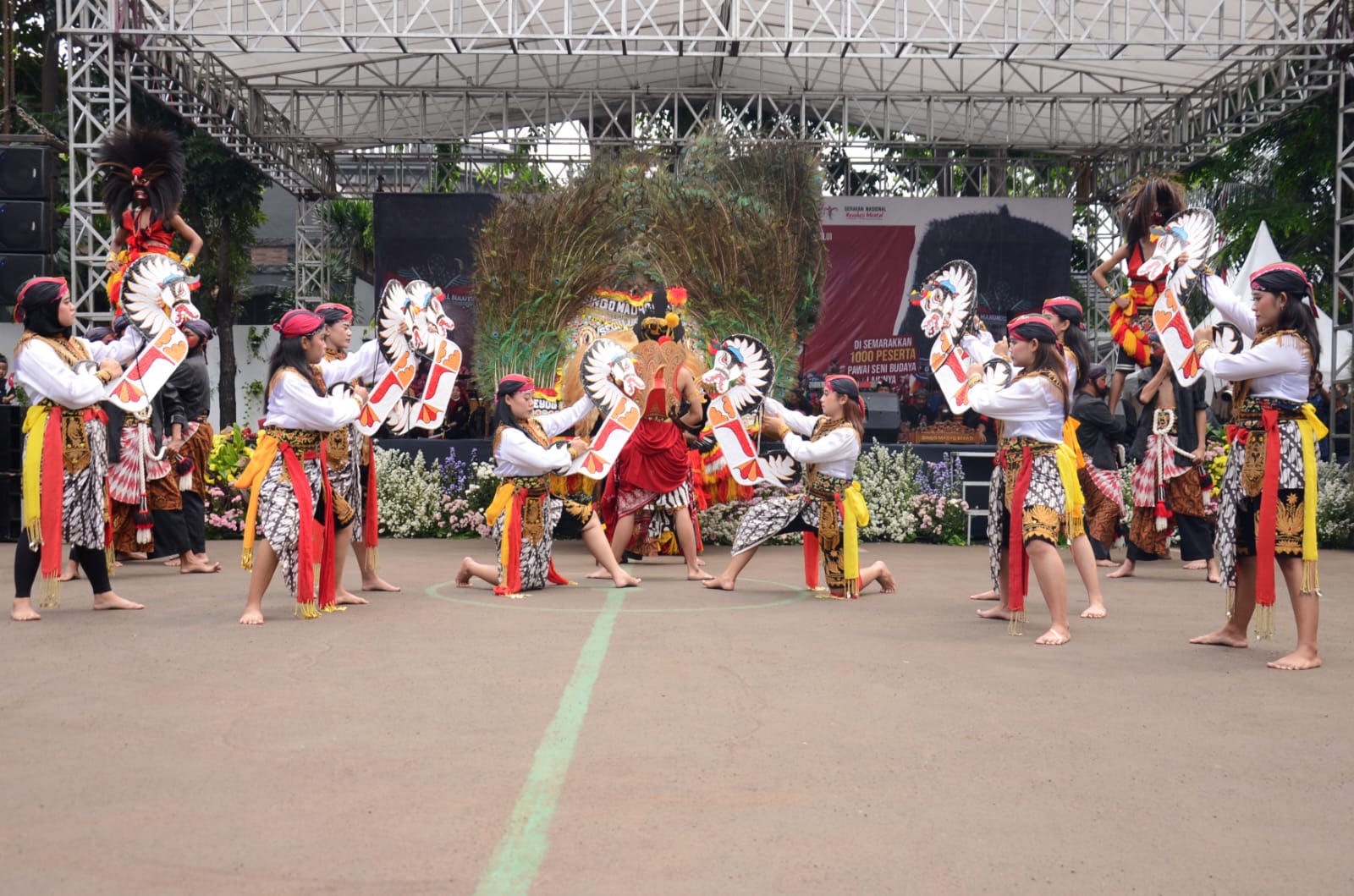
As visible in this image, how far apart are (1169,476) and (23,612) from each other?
7.28 meters

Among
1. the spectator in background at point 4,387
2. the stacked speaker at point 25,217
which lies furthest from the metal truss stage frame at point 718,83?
the stacked speaker at point 25,217

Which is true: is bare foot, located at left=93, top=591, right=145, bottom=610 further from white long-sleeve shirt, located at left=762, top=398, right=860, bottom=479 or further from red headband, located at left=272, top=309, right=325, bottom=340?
white long-sleeve shirt, located at left=762, top=398, right=860, bottom=479

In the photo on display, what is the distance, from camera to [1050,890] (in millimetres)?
2990

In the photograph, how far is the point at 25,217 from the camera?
11.0m

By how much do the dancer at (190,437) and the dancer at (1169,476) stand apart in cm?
629

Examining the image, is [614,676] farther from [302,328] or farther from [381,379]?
[381,379]

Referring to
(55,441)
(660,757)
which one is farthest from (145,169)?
(660,757)

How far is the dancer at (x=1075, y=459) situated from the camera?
21.4 feet

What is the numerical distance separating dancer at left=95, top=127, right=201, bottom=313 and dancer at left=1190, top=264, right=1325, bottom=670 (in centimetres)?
663

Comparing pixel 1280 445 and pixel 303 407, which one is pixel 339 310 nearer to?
pixel 303 407

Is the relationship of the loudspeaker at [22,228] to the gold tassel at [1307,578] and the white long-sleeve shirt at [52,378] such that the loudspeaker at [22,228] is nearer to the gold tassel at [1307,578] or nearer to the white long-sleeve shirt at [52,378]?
the white long-sleeve shirt at [52,378]

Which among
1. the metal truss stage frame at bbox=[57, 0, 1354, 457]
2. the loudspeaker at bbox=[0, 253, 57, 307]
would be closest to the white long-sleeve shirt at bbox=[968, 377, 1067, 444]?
the metal truss stage frame at bbox=[57, 0, 1354, 457]

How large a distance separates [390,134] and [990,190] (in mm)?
10555

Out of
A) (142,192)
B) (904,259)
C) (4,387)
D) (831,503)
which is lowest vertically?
(831,503)
